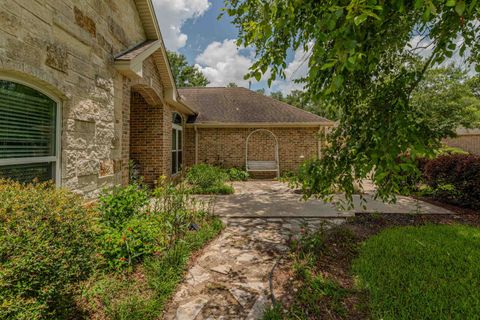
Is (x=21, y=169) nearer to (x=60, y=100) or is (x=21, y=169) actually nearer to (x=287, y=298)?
(x=60, y=100)

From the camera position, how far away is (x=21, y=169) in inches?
110

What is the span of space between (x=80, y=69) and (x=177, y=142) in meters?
6.69

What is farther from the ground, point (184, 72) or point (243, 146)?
point (184, 72)

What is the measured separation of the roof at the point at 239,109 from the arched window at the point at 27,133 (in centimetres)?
844

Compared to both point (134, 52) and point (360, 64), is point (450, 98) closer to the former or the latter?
point (360, 64)

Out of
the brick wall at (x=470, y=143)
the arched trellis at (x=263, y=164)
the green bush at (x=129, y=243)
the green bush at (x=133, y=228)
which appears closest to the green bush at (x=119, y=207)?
the green bush at (x=133, y=228)

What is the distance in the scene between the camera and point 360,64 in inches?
79.4

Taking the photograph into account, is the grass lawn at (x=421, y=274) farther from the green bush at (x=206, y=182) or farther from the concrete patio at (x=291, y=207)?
the green bush at (x=206, y=182)

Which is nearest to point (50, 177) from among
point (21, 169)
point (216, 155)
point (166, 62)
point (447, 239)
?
point (21, 169)

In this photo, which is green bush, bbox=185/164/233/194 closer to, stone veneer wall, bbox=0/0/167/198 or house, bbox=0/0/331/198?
house, bbox=0/0/331/198

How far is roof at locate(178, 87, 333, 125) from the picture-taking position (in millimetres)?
11609

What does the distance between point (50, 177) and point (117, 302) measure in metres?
1.93

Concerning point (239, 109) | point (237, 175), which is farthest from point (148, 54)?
point (239, 109)

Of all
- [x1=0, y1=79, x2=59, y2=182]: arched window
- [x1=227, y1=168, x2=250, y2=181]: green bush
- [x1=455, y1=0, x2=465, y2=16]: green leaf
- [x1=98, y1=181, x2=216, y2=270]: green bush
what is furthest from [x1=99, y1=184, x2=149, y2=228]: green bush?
[x1=227, y1=168, x2=250, y2=181]: green bush
